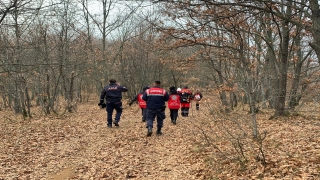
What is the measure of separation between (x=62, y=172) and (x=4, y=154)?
257 centimetres

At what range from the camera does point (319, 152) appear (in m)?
6.22

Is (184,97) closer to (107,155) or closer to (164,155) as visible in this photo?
(164,155)

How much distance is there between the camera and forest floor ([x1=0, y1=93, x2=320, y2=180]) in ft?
19.1

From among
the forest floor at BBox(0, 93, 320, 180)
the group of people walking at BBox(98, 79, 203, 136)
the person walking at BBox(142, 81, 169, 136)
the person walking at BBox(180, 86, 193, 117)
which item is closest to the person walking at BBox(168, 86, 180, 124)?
the group of people walking at BBox(98, 79, 203, 136)

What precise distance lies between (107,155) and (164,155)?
1.67 meters

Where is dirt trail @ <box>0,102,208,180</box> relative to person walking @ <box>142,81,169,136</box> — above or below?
below

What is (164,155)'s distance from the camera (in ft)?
26.2

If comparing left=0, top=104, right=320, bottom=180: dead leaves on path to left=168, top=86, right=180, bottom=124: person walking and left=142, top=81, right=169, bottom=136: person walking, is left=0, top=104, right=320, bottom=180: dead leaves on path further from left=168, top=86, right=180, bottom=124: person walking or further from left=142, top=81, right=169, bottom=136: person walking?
left=168, top=86, right=180, bottom=124: person walking

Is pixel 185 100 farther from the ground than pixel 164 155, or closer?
farther from the ground

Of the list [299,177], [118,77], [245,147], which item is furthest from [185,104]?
[118,77]

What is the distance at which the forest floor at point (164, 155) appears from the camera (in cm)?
583

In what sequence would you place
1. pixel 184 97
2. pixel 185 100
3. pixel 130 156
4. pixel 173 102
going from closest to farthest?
pixel 130 156, pixel 173 102, pixel 184 97, pixel 185 100

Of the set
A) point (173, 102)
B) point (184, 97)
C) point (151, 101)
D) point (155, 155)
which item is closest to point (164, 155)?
point (155, 155)

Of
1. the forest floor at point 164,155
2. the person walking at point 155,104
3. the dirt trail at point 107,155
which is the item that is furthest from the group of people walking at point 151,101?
the forest floor at point 164,155
